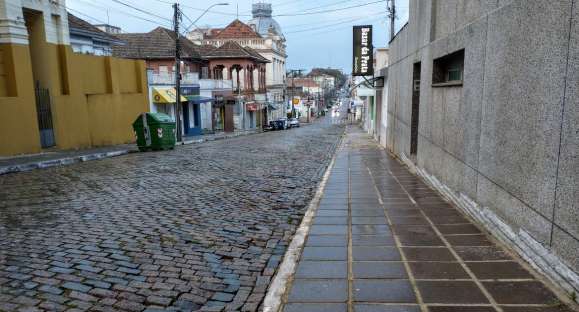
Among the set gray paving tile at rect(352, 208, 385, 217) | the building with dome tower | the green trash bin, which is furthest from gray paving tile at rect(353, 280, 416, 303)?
the building with dome tower

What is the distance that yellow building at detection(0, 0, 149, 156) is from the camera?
1415cm

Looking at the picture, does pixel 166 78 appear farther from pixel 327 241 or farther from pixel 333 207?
pixel 327 241

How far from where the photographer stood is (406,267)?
4457mm

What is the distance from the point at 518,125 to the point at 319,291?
2584mm

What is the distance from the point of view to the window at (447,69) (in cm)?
758

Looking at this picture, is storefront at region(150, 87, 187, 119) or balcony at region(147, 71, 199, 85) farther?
balcony at region(147, 71, 199, 85)

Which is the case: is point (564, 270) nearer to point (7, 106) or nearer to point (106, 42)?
point (7, 106)

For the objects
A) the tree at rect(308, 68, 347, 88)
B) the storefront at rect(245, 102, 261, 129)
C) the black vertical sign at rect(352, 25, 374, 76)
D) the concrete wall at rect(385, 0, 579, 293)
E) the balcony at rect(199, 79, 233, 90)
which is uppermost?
the tree at rect(308, 68, 347, 88)

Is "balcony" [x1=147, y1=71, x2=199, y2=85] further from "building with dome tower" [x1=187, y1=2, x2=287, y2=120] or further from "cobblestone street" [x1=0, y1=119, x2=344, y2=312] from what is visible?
"building with dome tower" [x1=187, y1=2, x2=287, y2=120]

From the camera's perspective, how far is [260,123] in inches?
2135

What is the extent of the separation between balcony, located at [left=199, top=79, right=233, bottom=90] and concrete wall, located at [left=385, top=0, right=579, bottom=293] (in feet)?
97.5

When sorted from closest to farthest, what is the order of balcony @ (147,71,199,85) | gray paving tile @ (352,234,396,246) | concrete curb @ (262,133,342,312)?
concrete curb @ (262,133,342,312) < gray paving tile @ (352,234,396,246) < balcony @ (147,71,199,85)

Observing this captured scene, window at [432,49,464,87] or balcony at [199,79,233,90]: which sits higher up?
balcony at [199,79,233,90]

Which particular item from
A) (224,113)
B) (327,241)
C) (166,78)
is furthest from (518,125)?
(224,113)
